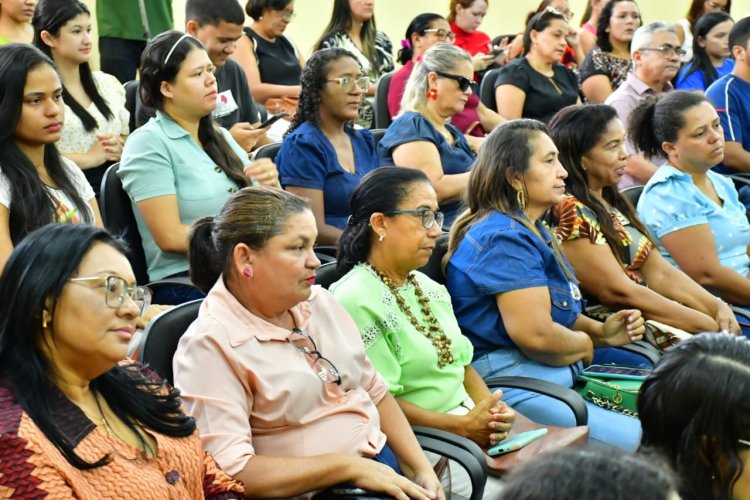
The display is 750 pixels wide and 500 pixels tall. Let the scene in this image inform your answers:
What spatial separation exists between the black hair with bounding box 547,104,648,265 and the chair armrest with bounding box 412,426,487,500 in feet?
3.94

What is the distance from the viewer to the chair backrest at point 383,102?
4.98 meters

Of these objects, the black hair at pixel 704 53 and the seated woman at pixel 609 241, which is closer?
the seated woman at pixel 609 241

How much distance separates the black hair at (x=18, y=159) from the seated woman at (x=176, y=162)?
405 mm

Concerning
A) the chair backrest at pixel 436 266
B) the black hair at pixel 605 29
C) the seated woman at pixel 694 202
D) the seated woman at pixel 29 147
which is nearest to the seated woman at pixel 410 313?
the chair backrest at pixel 436 266

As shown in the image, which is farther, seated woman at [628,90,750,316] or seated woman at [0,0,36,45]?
seated woman at [0,0,36,45]

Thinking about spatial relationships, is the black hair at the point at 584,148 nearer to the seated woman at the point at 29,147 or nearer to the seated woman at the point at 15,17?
the seated woman at the point at 29,147

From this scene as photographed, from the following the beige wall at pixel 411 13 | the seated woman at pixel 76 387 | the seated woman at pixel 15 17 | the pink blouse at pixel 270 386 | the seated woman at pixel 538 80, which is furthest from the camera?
the beige wall at pixel 411 13

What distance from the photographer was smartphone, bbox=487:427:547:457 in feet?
8.00

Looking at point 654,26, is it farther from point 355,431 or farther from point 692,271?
point 355,431

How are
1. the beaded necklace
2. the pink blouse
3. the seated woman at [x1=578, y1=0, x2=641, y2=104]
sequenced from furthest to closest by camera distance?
the seated woman at [x1=578, y1=0, x2=641, y2=104] → the beaded necklace → the pink blouse

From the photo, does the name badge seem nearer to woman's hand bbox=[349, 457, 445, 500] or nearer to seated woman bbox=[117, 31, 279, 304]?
seated woman bbox=[117, 31, 279, 304]

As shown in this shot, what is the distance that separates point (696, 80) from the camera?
5.69 meters

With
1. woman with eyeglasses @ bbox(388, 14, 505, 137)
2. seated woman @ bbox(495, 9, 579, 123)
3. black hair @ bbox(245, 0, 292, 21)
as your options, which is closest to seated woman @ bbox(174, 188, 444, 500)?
woman with eyeglasses @ bbox(388, 14, 505, 137)

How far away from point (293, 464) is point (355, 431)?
0.74 feet
